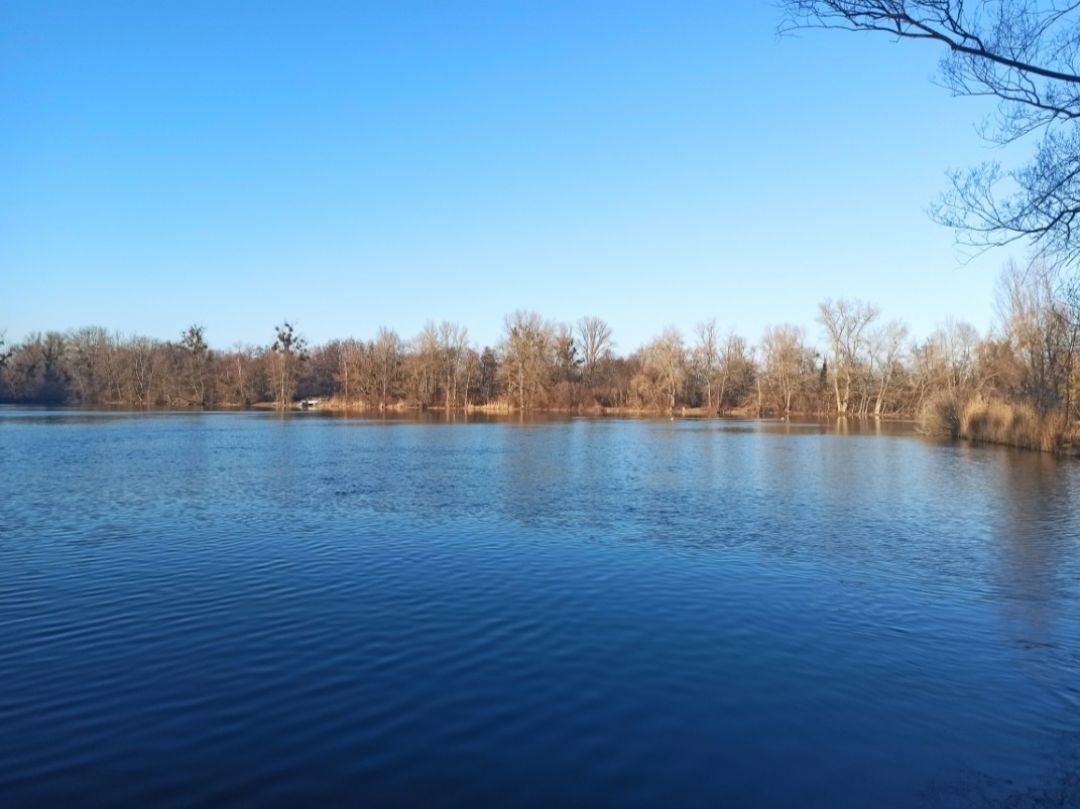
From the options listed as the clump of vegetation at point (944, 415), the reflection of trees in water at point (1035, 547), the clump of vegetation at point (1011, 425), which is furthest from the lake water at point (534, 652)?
the clump of vegetation at point (944, 415)

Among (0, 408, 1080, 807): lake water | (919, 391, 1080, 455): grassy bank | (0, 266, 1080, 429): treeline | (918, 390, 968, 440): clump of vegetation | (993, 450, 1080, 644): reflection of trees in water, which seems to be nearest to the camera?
(0, 408, 1080, 807): lake water

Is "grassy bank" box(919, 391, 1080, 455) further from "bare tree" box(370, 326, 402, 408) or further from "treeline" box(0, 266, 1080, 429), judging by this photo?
"bare tree" box(370, 326, 402, 408)

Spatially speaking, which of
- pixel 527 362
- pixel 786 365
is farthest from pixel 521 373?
pixel 786 365

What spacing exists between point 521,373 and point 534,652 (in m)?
69.6

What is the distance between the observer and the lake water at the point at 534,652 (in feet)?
16.1

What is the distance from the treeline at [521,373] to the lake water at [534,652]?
4849cm

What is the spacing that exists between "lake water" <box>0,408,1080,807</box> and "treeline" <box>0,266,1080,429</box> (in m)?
48.5

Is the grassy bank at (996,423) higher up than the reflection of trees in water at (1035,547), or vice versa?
the grassy bank at (996,423)

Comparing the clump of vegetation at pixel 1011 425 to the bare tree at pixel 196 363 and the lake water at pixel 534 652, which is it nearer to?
the lake water at pixel 534 652

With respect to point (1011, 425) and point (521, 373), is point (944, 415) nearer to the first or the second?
point (1011, 425)

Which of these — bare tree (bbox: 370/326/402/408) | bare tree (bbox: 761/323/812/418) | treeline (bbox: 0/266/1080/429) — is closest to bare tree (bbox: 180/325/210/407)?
treeline (bbox: 0/266/1080/429)

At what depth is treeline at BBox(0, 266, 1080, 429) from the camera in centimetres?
7338

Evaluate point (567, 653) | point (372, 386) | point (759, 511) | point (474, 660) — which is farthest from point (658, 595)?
point (372, 386)

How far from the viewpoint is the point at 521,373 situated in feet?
251
